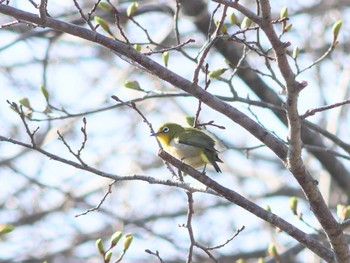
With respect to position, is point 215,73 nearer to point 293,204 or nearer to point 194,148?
point 194,148

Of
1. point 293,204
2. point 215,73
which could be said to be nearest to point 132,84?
point 215,73

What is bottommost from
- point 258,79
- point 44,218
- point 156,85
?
point 258,79

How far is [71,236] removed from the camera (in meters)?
10.6

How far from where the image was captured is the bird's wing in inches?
198

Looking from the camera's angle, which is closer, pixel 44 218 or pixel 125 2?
pixel 125 2

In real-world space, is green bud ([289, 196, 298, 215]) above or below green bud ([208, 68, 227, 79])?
below

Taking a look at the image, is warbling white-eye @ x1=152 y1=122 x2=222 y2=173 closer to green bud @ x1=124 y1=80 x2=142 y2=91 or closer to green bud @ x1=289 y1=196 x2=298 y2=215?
green bud @ x1=124 y1=80 x2=142 y2=91

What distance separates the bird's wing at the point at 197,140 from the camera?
5035 millimetres

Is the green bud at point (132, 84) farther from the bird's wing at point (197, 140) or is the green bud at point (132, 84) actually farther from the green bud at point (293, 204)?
the green bud at point (293, 204)

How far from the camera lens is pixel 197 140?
5.10 meters

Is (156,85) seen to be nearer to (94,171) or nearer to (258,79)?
(258,79)

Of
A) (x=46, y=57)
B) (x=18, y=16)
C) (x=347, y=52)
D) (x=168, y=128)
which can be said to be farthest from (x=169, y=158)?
(x=347, y=52)

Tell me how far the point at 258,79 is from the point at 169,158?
3.46 meters

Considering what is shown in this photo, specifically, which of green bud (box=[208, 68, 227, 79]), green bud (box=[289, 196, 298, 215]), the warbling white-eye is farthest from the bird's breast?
green bud (box=[289, 196, 298, 215])
